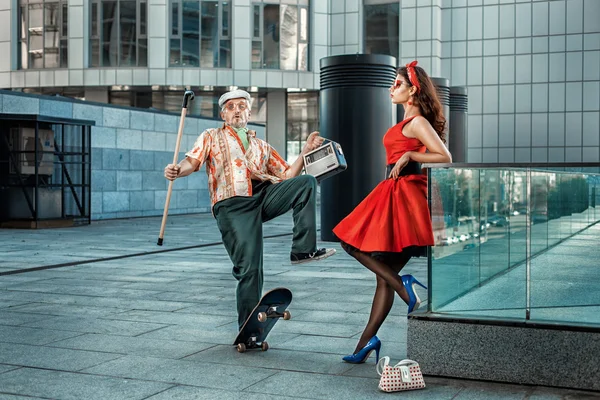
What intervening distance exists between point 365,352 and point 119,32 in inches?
1411

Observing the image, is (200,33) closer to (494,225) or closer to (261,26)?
(261,26)

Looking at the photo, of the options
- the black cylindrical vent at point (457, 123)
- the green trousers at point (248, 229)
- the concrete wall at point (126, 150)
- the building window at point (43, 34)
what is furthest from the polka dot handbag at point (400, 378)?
the building window at point (43, 34)

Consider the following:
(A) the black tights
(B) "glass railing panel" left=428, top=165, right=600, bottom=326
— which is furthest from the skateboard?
(B) "glass railing panel" left=428, top=165, right=600, bottom=326

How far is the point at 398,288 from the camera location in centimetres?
575

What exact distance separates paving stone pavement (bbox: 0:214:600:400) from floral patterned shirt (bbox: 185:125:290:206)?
1.17 meters

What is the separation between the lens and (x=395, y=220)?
5.62 meters

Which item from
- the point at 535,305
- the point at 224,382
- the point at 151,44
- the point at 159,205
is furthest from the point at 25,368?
the point at 151,44

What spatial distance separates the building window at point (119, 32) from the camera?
39.4 metres

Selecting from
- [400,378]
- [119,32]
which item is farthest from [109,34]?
[400,378]

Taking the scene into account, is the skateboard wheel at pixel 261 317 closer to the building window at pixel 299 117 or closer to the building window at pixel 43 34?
the building window at pixel 43 34

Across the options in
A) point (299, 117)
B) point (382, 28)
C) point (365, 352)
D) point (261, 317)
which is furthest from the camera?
point (299, 117)

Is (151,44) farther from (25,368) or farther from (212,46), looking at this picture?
(25,368)

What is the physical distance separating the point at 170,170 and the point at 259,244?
2.75ft

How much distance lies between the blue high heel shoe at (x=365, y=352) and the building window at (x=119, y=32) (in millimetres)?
35116
